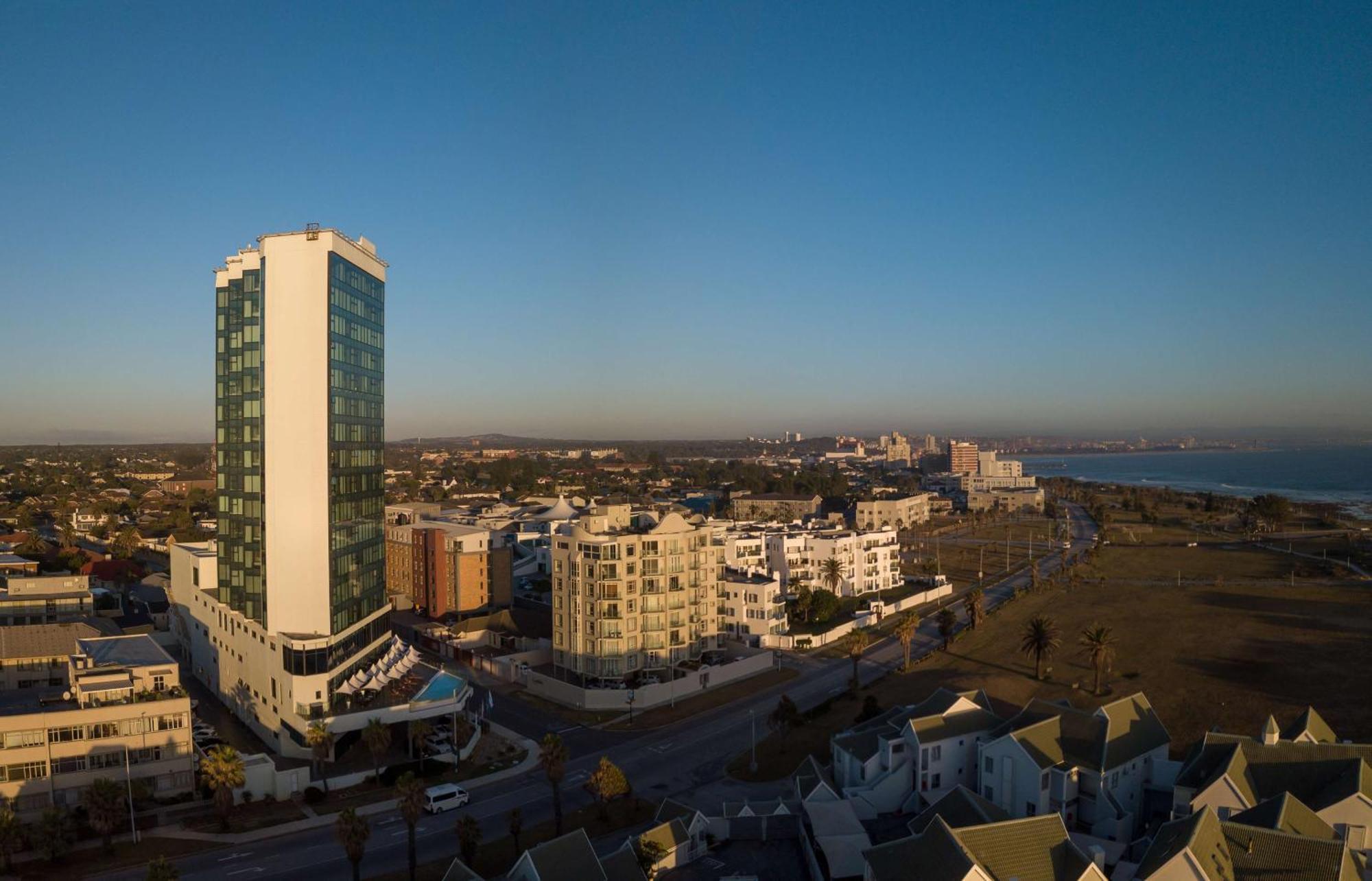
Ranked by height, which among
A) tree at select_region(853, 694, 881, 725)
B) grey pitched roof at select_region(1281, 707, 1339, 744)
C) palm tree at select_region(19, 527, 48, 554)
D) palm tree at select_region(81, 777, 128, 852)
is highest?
palm tree at select_region(19, 527, 48, 554)

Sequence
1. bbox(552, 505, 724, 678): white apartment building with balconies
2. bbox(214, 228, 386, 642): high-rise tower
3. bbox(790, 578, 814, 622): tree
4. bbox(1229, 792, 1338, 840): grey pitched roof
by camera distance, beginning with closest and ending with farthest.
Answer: bbox(1229, 792, 1338, 840): grey pitched roof, bbox(214, 228, 386, 642): high-rise tower, bbox(552, 505, 724, 678): white apartment building with balconies, bbox(790, 578, 814, 622): tree

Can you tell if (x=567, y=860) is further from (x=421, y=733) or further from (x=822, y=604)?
(x=822, y=604)

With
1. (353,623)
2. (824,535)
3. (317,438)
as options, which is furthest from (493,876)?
(824,535)

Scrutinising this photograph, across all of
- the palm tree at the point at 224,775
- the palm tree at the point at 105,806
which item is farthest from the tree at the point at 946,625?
the palm tree at the point at 105,806

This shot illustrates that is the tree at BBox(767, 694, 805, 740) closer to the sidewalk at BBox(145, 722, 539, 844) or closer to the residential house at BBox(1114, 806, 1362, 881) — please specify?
the sidewalk at BBox(145, 722, 539, 844)

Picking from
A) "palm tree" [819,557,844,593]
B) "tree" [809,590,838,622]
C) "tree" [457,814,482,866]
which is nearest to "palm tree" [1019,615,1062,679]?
"tree" [809,590,838,622]

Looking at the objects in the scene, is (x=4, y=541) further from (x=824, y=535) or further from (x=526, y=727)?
(x=824, y=535)

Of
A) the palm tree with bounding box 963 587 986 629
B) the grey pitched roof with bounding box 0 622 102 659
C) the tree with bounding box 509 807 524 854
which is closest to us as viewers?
the tree with bounding box 509 807 524 854
